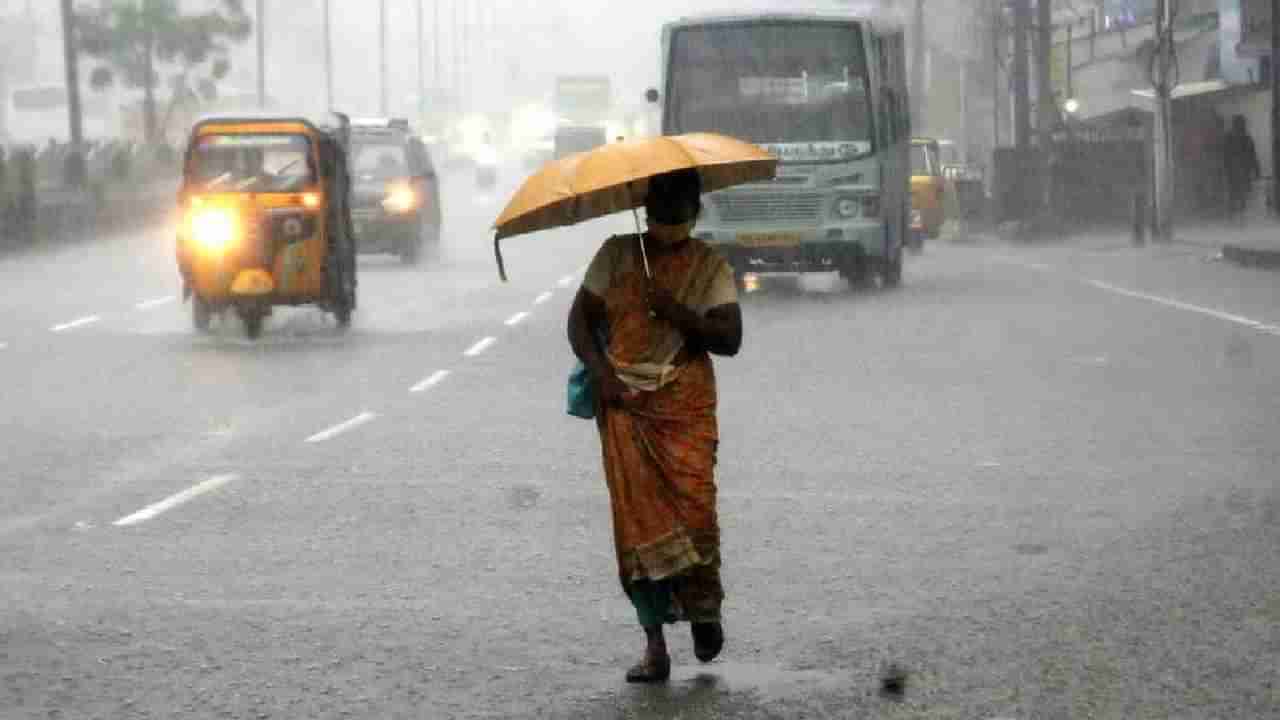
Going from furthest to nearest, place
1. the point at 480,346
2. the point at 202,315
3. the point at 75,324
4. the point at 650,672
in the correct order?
the point at 75,324 → the point at 202,315 → the point at 480,346 → the point at 650,672

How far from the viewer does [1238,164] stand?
48.1 m

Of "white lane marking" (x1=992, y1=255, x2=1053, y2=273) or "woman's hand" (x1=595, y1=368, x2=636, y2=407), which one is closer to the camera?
"woman's hand" (x1=595, y1=368, x2=636, y2=407)

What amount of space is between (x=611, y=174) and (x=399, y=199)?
31.4 meters

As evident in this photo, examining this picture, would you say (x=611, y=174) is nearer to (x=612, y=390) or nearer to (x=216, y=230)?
(x=612, y=390)

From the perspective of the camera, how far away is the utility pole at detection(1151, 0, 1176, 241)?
41.9m

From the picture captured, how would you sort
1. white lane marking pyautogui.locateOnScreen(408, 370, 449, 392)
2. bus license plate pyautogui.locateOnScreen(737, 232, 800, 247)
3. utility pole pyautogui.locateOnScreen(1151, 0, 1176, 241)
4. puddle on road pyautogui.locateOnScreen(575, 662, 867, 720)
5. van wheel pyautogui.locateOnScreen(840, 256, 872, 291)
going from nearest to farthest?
puddle on road pyautogui.locateOnScreen(575, 662, 867, 720) → white lane marking pyautogui.locateOnScreen(408, 370, 449, 392) → bus license plate pyautogui.locateOnScreen(737, 232, 800, 247) → van wheel pyautogui.locateOnScreen(840, 256, 872, 291) → utility pole pyautogui.locateOnScreen(1151, 0, 1176, 241)

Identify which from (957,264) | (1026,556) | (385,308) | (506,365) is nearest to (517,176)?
(957,264)

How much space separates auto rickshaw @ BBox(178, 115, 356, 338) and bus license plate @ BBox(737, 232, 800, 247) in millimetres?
5812

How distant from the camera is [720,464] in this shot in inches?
519

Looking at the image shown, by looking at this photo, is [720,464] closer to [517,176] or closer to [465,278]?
[465,278]

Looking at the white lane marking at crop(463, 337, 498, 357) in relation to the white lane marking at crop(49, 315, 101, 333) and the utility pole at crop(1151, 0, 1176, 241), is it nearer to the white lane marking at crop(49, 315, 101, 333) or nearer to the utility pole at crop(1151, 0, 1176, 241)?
the white lane marking at crop(49, 315, 101, 333)

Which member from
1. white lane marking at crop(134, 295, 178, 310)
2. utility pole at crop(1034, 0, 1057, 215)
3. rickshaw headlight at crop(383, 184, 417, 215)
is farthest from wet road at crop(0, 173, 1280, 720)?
utility pole at crop(1034, 0, 1057, 215)

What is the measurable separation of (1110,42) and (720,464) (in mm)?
58470

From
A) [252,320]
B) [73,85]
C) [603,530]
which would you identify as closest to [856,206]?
[252,320]
